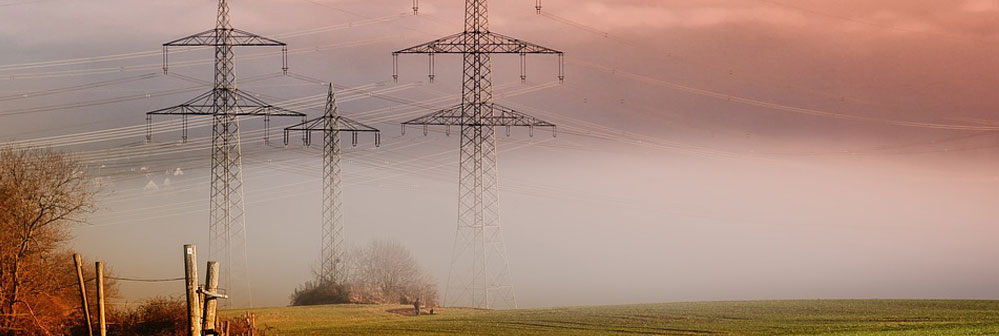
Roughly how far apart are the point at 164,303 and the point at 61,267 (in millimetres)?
7866

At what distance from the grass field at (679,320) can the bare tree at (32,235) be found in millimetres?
12580

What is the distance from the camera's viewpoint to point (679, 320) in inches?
2798

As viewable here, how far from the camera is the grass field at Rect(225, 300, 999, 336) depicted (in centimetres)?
6031

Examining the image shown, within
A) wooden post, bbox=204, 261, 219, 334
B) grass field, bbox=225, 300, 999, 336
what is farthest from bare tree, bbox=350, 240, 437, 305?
wooden post, bbox=204, 261, 219, 334

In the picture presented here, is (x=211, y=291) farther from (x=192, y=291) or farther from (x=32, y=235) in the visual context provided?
(x=32, y=235)

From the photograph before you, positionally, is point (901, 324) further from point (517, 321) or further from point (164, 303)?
point (164, 303)

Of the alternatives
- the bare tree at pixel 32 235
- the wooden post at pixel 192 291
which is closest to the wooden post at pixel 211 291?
the wooden post at pixel 192 291

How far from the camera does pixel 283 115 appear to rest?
7050 cm

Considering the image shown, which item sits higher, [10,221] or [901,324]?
[10,221]

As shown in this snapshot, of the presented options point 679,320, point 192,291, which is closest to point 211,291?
point 192,291

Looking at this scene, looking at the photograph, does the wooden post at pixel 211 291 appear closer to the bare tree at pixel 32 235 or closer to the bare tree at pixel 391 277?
the bare tree at pixel 32 235

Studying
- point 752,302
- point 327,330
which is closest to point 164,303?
point 327,330

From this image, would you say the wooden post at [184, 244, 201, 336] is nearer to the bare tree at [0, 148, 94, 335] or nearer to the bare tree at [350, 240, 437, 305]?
the bare tree at [0, 148, 94, 335]

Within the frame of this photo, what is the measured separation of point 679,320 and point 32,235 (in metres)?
38.5
